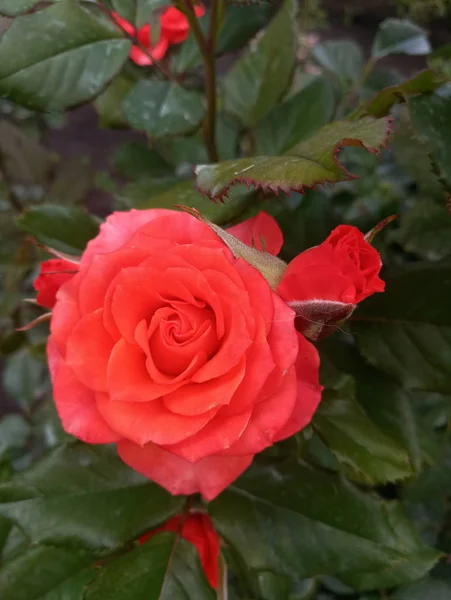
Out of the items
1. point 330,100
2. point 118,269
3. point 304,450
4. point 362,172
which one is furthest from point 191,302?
point 362,172

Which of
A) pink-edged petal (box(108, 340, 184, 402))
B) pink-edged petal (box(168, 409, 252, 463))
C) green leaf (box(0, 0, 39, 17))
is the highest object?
green leaf (box(0, 0, 39, 17))

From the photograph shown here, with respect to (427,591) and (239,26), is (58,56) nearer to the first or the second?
(239,26)

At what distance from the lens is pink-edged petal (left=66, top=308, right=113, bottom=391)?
0.88 feet

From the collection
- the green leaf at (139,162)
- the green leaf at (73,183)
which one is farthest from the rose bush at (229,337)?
the green leaf at (73,183)

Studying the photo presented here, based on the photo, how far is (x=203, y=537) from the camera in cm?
Answer: 40

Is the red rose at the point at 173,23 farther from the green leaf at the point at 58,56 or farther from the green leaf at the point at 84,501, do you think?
the green leaf at the point at 84,501

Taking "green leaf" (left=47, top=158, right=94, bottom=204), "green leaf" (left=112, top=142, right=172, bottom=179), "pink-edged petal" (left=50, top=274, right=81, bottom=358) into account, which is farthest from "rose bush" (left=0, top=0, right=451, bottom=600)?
"green leaf" (left=47, top=158, right=94, bottom=204)

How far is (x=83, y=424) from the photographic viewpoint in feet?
0.91

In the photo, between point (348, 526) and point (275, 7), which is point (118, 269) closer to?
point (348, 526)

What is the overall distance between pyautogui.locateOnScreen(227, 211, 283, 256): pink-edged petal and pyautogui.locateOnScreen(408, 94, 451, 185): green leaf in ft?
0.33

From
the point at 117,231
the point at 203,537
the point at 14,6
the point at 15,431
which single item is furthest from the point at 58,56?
the point at 15,431

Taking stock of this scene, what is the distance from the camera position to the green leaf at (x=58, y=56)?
35 cm

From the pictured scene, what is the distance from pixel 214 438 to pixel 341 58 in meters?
0.59

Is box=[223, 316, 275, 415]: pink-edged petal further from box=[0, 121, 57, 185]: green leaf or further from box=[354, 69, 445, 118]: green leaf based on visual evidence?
box=[0, 121, 57, 185]: green leaf
